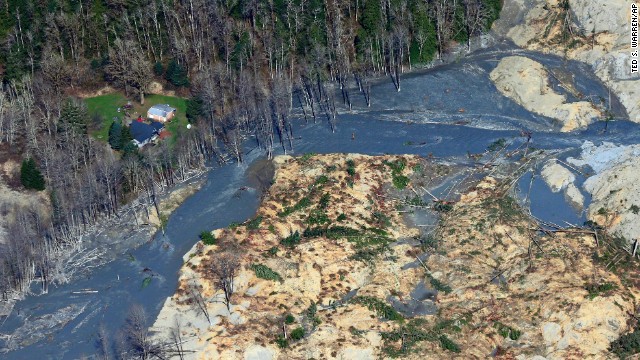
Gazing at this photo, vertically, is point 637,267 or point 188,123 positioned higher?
point 188,123

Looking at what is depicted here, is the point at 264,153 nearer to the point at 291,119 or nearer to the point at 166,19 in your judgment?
the point at 291,119

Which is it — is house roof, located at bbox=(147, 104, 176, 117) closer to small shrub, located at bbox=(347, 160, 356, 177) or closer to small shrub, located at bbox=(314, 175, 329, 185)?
small shrub, located at bbox=(314, 175, 329, 185)

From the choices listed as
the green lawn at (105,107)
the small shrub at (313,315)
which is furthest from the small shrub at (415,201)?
the green lawn at (105,107)

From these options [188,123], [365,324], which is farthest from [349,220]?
[188,123]

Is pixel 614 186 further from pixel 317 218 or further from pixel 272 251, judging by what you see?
pixel 272 251

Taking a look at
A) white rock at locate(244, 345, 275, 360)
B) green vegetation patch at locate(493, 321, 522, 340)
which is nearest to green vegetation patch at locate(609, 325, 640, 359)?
green vegetation patch at locate(493, 321, 522, 340)

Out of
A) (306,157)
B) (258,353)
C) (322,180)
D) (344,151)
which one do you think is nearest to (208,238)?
(322,180)

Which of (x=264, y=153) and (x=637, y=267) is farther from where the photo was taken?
(x=264, y=153)
